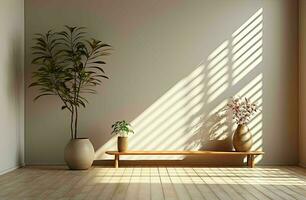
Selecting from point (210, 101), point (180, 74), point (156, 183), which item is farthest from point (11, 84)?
point (210, 101)

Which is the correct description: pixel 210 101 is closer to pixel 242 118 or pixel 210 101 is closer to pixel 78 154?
pixel 242 118

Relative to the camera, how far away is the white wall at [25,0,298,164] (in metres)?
7.15

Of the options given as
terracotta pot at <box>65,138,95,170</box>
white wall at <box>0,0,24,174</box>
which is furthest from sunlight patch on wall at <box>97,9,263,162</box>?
white wall at <box>0,0,24,174</box>

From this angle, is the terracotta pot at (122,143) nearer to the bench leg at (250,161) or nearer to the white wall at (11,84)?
the white wall at (11,84)

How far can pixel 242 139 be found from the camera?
6836 millimetres

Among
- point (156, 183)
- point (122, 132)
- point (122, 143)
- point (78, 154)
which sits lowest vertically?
point (156, 183)

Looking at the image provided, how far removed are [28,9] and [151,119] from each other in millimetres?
2463

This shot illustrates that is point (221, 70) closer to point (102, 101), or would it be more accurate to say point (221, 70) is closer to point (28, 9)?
point (102, 101)

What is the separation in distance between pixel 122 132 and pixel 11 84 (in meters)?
1.69

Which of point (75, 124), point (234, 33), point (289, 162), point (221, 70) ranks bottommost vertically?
point (289, 162)

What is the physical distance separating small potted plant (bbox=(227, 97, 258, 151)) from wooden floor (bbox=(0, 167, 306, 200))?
363 mm

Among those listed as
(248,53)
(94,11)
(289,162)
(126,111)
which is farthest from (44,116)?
(289,162)

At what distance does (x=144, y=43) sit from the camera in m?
7.19

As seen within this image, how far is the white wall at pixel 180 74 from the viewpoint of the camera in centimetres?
715
